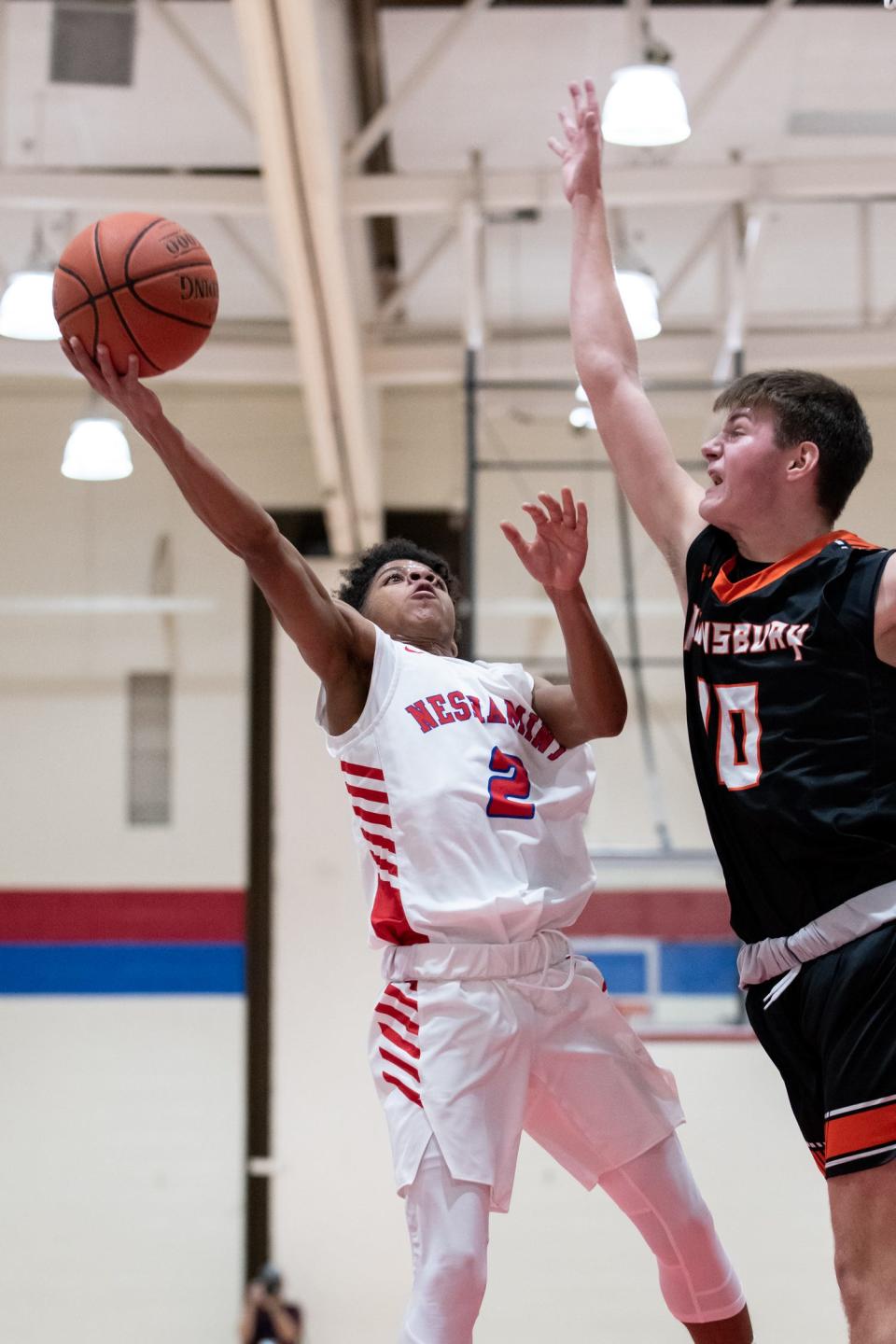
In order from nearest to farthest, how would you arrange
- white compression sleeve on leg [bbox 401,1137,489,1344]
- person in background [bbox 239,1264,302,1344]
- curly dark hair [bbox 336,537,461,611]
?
white compression sleeve on leg [bbox 401,1137,489,1344] < curly dark hair [bbox 336,537,461,611] < person in background [bbox 239,1264,302,1344]

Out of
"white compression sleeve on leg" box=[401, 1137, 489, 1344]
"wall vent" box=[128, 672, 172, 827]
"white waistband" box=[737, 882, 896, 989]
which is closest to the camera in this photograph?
"white waistband" box=[737, 882, 896, 989]

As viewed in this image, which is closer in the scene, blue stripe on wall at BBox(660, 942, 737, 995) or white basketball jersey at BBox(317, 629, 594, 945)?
white basketball jersey at BBox(317, 629, 594, 945)

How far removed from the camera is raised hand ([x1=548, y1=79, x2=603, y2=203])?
11.8ft

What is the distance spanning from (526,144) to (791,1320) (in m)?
7.11

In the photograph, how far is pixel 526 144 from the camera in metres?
9.16

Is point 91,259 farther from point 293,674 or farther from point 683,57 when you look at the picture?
point 293,674

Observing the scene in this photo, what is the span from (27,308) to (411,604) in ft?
15.4

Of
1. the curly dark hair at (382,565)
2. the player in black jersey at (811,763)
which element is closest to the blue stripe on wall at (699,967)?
the curly dark hair at (382,565)

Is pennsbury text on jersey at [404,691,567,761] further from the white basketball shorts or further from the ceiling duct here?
the ceiling duct

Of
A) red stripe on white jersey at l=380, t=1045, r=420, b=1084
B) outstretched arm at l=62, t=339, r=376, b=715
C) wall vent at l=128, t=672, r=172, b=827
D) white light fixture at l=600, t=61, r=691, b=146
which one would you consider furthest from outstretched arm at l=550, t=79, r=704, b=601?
wall vent at l=128, t=672, r=172, b=827

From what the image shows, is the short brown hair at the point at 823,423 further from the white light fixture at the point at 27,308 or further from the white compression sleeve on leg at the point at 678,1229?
the white light fixture at the point at 27,308

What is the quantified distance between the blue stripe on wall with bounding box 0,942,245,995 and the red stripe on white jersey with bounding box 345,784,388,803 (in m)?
7.69

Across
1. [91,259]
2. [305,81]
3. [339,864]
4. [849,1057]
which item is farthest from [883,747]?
[339,864]

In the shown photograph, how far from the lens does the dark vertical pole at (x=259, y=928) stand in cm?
1071
